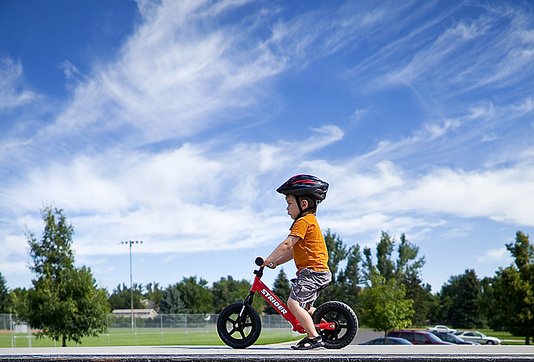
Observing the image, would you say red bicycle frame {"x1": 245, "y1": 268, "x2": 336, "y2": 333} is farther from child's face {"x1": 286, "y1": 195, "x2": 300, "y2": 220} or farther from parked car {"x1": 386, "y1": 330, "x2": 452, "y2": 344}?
parked car {"x1": 386, "y1": 330, "x2": 452, "y2": 344}

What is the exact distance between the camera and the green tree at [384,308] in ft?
117

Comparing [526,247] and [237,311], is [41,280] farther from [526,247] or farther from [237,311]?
[526,247]

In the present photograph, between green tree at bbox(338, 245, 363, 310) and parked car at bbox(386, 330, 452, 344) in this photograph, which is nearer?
parked car at bbox(386, 330, 452, 344)

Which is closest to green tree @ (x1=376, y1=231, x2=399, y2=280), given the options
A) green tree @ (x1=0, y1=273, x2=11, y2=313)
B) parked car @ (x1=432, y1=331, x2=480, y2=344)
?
parked car @ (x1=432, y1=331, x2=480, y2=344)

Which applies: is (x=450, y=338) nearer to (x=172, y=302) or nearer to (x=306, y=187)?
(x=306, y=187)

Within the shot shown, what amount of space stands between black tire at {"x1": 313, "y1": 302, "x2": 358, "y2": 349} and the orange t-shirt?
17.5 inches

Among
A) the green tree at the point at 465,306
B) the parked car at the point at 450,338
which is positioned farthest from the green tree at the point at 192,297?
the parked car at the point at 450,338

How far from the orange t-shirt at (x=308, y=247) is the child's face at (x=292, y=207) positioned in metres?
0.20

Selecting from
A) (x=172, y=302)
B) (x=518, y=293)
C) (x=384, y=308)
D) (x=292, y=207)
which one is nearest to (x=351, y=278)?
(x=384, y=308)

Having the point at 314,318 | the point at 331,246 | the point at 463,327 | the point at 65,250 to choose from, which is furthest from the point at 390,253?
the point at 314,318

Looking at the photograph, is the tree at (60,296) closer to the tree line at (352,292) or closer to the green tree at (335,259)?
the tree line at (352,292)

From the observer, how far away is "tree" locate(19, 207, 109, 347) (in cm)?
2427

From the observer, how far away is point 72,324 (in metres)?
24.3

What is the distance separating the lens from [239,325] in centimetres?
663
